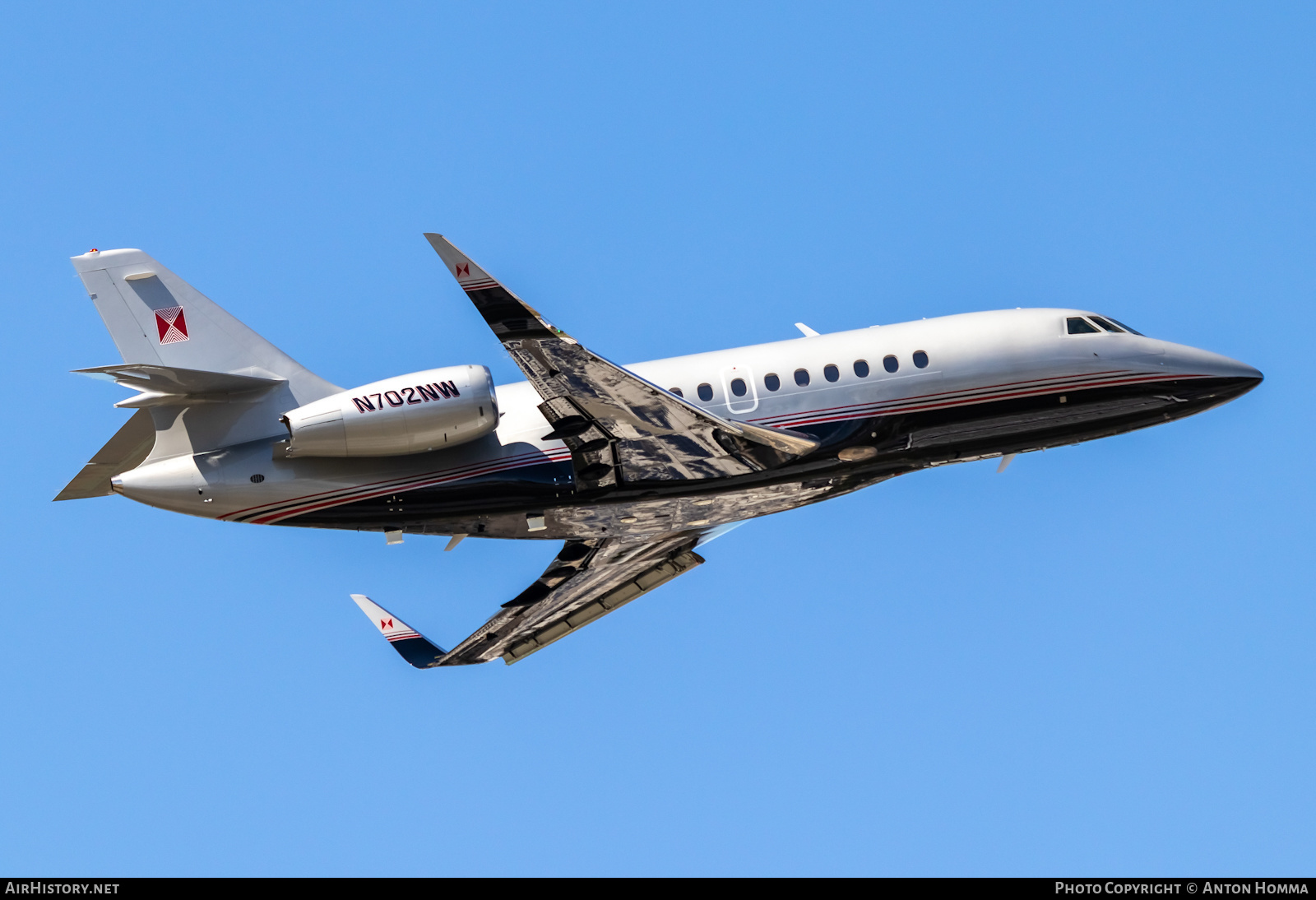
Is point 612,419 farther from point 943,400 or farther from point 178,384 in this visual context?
point 178,384

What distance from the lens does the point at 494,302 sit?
730 inches

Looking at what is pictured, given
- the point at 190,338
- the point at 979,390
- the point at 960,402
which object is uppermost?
the point at 190,338

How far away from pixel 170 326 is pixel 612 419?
746 cm

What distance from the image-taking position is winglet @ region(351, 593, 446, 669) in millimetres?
25984

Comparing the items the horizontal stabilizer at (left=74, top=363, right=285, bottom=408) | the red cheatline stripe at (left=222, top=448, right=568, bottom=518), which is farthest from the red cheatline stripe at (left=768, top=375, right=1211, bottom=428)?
the horizontal stabilizer at (left=74, top=363, right=285, bottom=408)

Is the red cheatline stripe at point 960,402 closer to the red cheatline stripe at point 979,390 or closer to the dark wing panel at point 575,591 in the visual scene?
the red cheatline stripe at point 979,390

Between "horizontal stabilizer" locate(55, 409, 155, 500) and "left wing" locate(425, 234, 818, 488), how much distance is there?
6.34 metres

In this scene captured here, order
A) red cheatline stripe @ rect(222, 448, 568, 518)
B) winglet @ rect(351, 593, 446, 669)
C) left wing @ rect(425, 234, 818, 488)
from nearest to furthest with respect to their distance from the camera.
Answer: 1. left wing @ rect(425, 234, 818, 488)
2. red cheatline stripe @ rect(222, 448, 568, 518)
3. winglet @ rect(351, 593, 446, 669)

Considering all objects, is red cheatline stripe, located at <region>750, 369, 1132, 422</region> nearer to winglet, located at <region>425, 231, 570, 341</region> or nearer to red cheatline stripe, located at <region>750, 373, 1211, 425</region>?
red cheatline stripe, located at <region>750, 373, 1211, 425</region>

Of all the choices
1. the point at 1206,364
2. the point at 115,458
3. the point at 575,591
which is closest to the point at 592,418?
the point at 575,591

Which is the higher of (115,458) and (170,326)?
(170,326)

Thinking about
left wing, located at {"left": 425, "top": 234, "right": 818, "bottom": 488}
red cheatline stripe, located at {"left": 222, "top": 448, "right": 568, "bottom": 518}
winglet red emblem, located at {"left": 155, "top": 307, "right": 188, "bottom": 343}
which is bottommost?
red cheatline stripe, located at {"left": 222, "top": 448, "right": 568, "bottom": 518}

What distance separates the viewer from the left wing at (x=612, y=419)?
18.8 m
